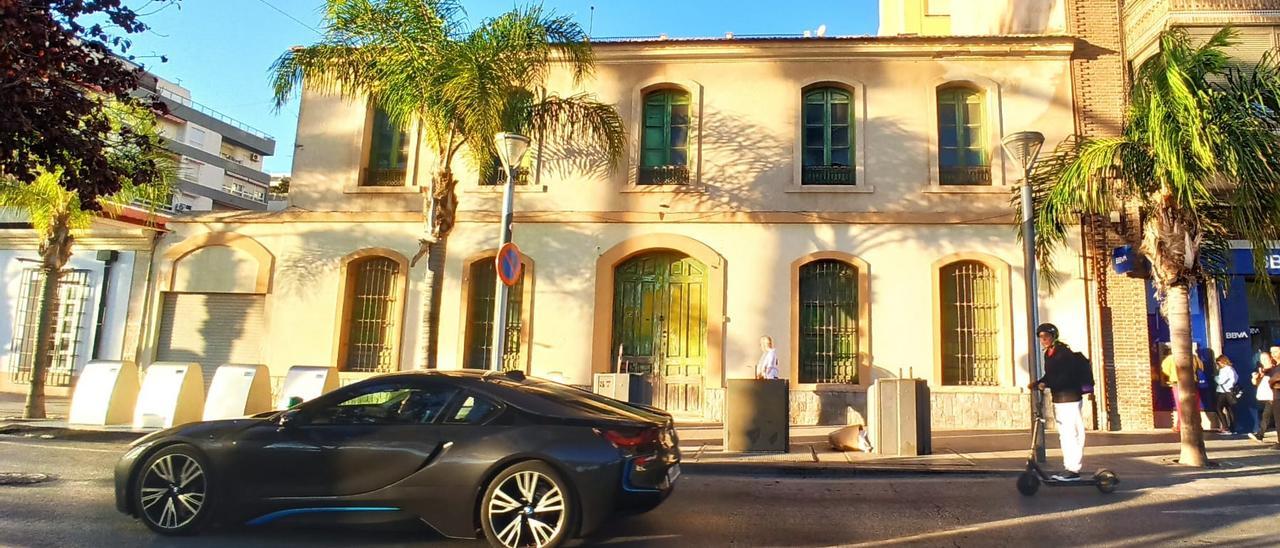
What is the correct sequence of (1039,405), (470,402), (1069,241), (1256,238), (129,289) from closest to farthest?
(470,402) → (1039,405) → (1256,238) → (1069,241) → (129,289)

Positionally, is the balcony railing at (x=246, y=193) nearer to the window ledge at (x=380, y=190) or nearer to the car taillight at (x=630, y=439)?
the window ledge at (x=380, y=190)

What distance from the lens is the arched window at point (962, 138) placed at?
1351cm

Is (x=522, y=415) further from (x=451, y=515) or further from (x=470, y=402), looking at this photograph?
(x=451, y=515)

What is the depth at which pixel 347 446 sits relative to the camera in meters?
5.13

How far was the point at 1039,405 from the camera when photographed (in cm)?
797

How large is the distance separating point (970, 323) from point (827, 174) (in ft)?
12.0

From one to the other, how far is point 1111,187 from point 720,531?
23.8ft

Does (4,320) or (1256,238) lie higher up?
(1256,238)

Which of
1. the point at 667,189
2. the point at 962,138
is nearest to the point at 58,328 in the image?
the point at 667,189

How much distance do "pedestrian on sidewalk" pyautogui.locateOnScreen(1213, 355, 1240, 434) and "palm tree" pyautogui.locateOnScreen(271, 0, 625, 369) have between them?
11.7 m

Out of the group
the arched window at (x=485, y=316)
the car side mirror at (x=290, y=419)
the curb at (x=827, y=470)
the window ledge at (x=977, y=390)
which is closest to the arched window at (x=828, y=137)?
the window ledge at (x=977, y=390)

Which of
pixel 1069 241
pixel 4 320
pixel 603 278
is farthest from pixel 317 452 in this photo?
pixel 4 320

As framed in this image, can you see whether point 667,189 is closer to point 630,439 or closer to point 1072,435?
point 1072,435

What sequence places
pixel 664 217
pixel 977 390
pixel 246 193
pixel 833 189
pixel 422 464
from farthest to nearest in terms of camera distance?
1. pixel 246 193
2. pixel 664 217
3. pixel 833 189
4. pixel 977 390
5. pixel 422 464
